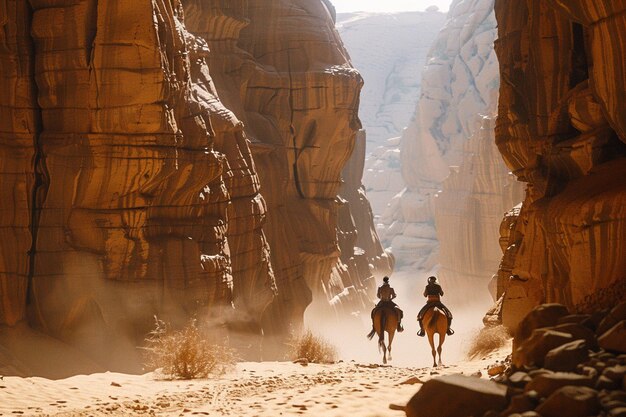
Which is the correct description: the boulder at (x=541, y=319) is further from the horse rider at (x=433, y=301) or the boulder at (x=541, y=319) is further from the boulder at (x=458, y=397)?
the horse rider at (x=433, y=301)

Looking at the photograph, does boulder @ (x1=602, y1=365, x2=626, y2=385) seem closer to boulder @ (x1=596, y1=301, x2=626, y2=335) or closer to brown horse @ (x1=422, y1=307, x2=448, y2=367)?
boulder @ (x1=596, y1=301, x2=626, y2=335)

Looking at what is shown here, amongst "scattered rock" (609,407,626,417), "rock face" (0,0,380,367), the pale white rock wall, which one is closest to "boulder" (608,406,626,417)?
"scattered rock" (609,407,626,417)

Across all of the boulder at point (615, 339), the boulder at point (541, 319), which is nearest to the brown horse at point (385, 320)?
the boulder at point (541, 319)

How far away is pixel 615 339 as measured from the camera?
7270 millimetres

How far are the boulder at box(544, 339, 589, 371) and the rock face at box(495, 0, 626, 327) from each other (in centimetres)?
240

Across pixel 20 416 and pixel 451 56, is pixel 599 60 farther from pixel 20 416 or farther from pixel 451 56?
pixel 451 56

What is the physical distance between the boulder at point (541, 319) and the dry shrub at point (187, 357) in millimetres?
6005

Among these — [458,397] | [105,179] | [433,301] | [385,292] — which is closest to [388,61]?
[385,292]

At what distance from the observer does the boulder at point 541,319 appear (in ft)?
28.6

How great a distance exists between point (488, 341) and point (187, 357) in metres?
6.02

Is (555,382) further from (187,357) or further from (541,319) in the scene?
(187,357)

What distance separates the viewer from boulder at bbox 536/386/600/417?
6.16m

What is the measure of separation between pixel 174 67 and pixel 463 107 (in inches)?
1814

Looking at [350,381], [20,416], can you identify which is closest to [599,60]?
[350,381]
